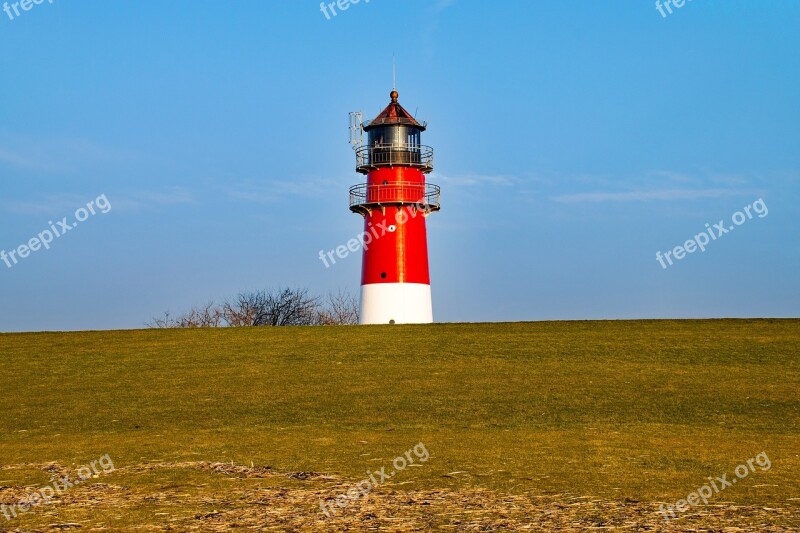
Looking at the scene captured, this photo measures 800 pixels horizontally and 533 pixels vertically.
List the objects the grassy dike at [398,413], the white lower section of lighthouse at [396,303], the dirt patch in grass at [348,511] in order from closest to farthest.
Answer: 1. the dirt patch in grass at [348,511]
2. the grassy dike at [398,413]
3. the white lower section of lighthouse at [396,303]

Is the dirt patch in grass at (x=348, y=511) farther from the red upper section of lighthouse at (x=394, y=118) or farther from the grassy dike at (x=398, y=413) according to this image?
the red upper section of lighthouse at (x=394, y=118)

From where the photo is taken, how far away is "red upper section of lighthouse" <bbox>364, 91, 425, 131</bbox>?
41594 millimetres

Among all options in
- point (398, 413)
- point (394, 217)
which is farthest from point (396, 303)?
point (398, 413)

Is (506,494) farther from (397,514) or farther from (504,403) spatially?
(504,403)

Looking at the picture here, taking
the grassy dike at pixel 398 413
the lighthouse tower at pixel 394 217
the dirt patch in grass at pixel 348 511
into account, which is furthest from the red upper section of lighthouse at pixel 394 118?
the dirt patch in grass at pixel 348 511

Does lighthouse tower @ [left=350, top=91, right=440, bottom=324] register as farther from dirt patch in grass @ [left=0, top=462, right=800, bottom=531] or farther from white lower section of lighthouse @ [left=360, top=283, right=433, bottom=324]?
dirt patch in grass @ [left=0, top=462, right=800, bottom=531]

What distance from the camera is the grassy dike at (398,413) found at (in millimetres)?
12852

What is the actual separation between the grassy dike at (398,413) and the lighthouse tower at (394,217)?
8905 mm

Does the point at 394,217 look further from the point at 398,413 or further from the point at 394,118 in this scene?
the point at 398,413

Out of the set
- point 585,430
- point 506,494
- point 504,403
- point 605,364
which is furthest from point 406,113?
point 506,494

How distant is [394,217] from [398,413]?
22010 millimetres

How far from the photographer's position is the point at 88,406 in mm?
22438

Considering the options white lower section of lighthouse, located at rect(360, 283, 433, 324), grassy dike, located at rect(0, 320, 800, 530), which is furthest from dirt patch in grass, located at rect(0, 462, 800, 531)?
white lower section of lighthouse, located at rect(360, 283, 433, 324)

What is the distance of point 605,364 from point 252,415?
1025 centimetres
